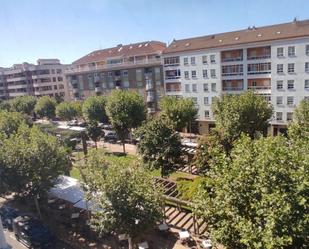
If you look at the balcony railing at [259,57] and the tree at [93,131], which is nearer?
the tree at [93,131]

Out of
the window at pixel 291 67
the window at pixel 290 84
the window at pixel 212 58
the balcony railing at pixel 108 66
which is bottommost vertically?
the window at pixel 290 84

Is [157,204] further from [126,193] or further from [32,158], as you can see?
[32,158]

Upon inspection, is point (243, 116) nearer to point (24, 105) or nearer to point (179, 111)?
point (179, 111)

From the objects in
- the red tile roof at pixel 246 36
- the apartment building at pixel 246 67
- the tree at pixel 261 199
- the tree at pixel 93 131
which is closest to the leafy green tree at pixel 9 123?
the tree at pixel 93 131

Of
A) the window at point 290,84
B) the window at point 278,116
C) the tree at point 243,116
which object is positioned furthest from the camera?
the window at point 278,116

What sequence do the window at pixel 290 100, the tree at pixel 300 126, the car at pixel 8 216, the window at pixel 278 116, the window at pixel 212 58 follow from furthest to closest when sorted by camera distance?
1. the window at pixel 212 58
2. the window at pixel 278 116
3. the window at pixel 290 100
4. the car at pixel 8 216
5. the tree at pixel 300 126

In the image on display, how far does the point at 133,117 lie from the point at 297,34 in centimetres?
2751

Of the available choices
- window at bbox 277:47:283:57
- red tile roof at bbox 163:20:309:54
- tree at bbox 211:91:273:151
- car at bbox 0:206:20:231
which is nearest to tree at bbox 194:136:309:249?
tree at bbox 211:91:273:151

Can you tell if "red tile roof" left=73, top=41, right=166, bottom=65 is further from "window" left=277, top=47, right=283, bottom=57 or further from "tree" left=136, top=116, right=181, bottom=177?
"tree" left=136, top=116, right=181, bottom=177

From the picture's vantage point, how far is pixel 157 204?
17.6 metres

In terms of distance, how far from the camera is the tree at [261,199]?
10742mm

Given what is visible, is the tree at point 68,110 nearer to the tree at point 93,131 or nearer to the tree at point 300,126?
the tree at point 93,131

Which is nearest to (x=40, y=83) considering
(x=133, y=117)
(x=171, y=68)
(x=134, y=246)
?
(x=171, y=68)

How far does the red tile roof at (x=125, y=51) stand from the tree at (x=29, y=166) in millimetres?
45245
